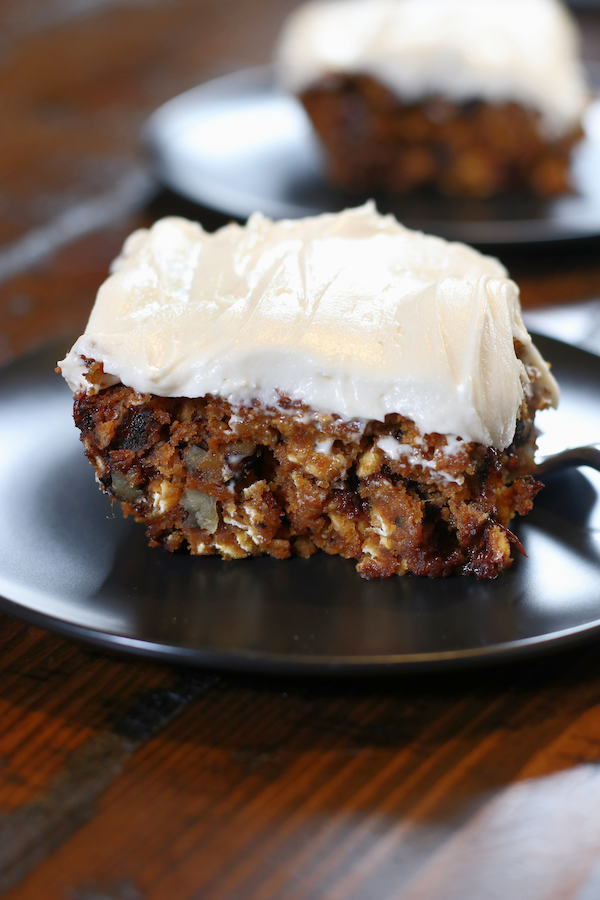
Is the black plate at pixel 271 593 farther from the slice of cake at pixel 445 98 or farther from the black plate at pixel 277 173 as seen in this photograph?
the slice of cake at pixel 445 98

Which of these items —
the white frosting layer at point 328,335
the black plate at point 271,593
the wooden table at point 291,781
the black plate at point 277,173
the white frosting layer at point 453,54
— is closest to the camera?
the wooden table at point 291,781

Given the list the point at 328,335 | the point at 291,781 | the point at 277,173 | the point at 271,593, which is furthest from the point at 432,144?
the point at 291,781

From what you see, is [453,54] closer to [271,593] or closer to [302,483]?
[302,483]

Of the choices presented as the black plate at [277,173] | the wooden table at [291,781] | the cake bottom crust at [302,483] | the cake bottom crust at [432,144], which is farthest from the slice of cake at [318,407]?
the cake bottom crust at [432,144]

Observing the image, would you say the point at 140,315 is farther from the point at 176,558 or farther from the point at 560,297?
the point at 560,297

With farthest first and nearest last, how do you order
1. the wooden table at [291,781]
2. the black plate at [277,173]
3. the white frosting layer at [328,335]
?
the black plate at [277,173] < the white frosting layer at [328,335] < the wooden table at [291,781]

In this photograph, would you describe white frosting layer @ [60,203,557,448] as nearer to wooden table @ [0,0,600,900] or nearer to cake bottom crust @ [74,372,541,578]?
cake bottom crust @ [74,372,541,578]

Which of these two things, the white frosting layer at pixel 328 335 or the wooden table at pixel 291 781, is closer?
the wooden table at pixel 291 781
